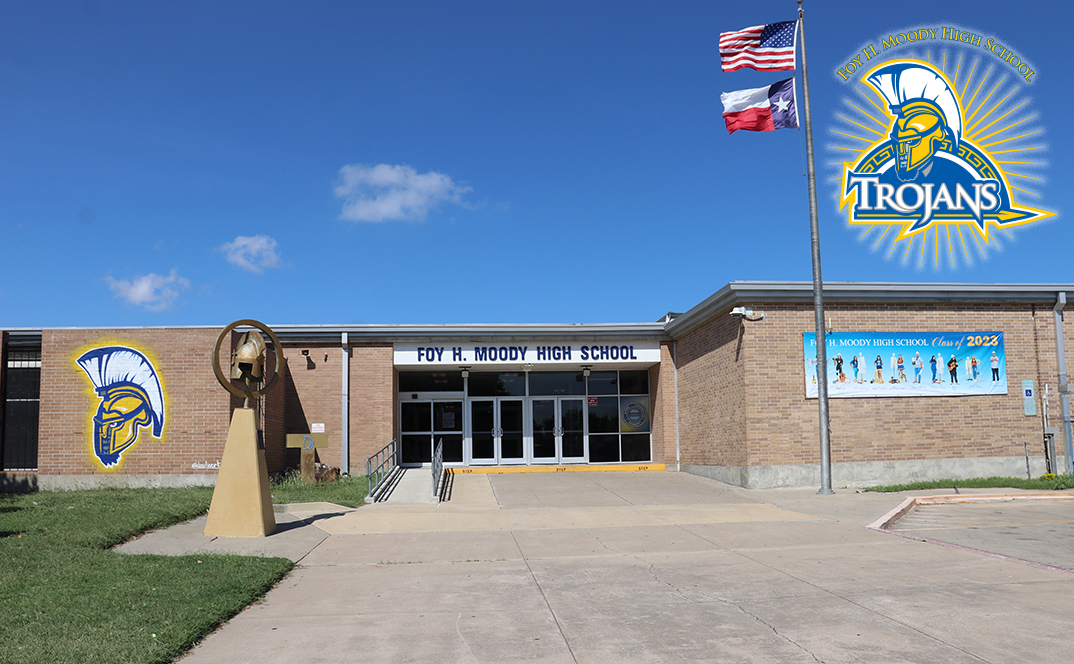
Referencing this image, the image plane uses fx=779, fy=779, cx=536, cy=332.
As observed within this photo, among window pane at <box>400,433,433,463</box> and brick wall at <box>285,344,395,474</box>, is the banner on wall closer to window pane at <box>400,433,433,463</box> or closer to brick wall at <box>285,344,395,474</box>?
brick wall at <box>285,344,395,474</box>

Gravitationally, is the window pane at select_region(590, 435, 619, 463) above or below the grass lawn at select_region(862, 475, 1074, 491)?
above

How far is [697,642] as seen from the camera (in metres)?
5.63

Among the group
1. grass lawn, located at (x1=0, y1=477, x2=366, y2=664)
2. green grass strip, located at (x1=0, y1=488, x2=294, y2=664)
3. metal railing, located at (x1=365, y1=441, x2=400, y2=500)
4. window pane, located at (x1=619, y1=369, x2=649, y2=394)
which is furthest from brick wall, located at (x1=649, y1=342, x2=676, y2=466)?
green grass strip, located at (x1=0, y1=488, x2=294, y2=664)

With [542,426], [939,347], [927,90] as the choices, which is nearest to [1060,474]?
[939,347]

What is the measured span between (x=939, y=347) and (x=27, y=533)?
59.7 feet

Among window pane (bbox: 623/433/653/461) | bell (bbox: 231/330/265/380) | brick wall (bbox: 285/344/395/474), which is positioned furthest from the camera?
window pane (bbox: 623/433/653/461)

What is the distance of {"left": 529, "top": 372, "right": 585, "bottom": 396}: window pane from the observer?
25.0 m

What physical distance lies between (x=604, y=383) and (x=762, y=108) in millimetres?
10917

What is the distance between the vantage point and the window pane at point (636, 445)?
2470 cm

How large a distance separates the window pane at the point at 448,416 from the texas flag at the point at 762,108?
12.4 meters

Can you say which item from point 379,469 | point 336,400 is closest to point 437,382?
point 336,400

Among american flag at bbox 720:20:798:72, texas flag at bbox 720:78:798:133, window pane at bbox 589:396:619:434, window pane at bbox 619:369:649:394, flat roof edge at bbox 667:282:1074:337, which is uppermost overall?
american flag at bbox 720:20:798:72

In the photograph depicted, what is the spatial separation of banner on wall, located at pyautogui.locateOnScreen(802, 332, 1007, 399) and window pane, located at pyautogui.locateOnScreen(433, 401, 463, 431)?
11.3 meters

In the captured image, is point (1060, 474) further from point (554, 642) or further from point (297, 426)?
point (297, 426)
